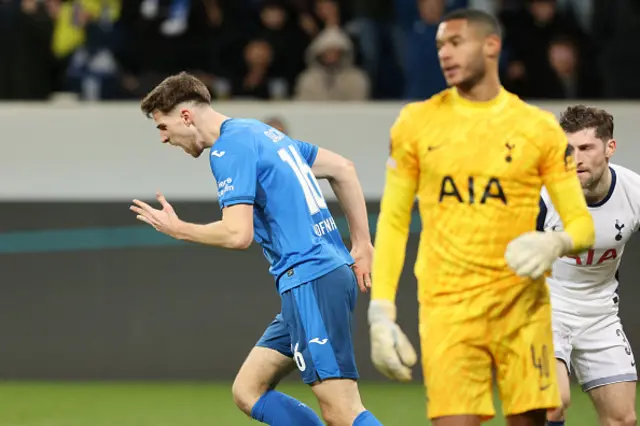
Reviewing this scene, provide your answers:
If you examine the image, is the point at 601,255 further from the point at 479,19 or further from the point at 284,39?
the point at 284,39

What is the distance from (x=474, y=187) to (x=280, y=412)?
185 cm

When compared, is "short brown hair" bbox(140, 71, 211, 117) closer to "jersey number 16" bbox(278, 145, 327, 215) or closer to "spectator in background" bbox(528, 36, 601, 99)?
"jersey number 16" bbox(278, 145, 327, 215)

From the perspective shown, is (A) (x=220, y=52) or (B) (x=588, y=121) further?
(A) (x=220, y=52)

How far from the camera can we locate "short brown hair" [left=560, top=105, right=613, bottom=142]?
596 centimetres

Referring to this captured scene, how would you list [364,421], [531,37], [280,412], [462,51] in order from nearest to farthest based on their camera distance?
[462,51]
[364,421]
[280,412]
[531,37]

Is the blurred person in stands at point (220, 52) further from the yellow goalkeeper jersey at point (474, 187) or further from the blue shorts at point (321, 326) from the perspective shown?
the yellow goalkeeper jersey at point (474, 187)

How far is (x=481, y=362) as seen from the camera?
463 centimetres

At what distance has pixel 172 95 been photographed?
5.75m

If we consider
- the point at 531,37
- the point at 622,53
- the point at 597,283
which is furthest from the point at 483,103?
the point at 531,37

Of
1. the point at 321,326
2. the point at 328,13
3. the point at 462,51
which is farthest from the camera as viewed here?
the point at 328,13

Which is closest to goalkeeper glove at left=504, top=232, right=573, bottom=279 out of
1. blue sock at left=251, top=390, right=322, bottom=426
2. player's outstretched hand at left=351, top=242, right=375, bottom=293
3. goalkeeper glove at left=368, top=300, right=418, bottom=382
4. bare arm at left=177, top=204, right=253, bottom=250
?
goalkeeper glove at left=368, top=300, right=418, bottom=382

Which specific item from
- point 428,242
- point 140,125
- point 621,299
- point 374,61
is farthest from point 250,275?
point 428,242

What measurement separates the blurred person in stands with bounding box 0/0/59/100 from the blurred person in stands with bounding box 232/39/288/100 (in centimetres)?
163

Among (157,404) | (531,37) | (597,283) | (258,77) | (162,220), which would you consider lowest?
(157,404)
